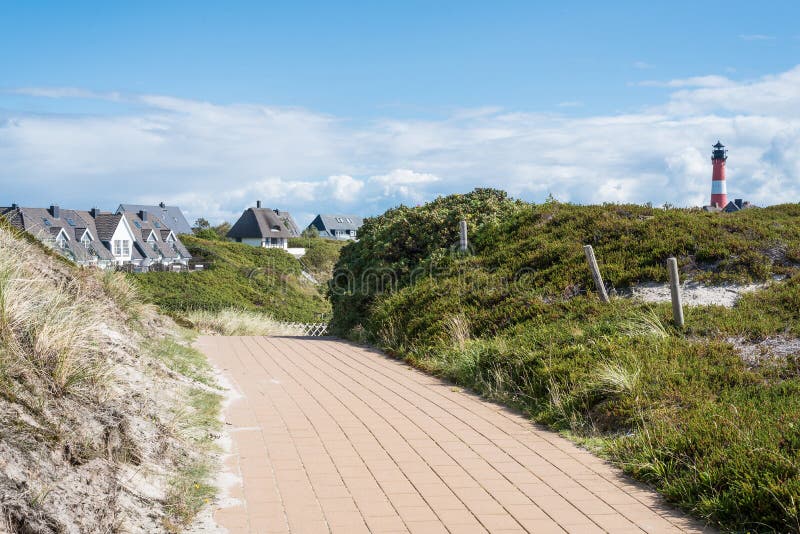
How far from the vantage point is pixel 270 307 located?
4509 centimetres

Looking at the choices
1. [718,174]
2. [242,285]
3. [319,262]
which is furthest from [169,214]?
[718,174]

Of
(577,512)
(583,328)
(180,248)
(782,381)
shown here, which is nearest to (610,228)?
(583,328)

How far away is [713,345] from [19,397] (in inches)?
282

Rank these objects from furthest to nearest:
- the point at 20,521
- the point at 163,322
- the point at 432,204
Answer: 1. the point at 432,204
2. the point at 163,322
3. the point at 20,521

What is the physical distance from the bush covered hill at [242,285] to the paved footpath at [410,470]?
1120 inches

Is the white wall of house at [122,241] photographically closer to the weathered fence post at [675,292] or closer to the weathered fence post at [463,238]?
the weathered fence post at [463,238]

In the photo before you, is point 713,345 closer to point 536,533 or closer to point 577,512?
point 577,512

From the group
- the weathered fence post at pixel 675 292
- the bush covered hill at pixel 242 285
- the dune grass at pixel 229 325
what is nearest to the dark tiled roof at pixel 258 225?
the bush covered hill at pixel 242 285

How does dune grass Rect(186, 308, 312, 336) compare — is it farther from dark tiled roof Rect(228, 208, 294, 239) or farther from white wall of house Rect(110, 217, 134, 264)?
dark tiled roof Rect(228, 208, 294, 239)

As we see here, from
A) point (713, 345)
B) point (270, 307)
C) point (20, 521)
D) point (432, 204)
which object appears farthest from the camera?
point (270, 307)

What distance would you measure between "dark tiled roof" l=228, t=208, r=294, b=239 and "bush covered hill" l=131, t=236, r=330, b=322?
29.2 metres

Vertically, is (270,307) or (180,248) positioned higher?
(180,248)

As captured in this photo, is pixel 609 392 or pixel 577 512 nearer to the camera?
pixel 577 512

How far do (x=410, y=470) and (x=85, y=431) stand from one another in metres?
2.53
